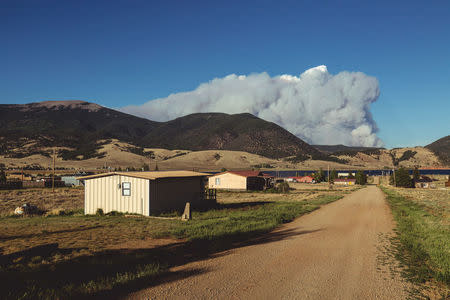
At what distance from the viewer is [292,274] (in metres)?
8.82

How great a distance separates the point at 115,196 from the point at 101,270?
14775 millimetres

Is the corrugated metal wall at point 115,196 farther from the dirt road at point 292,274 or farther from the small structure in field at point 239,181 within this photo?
the small structure in field at point 239,181

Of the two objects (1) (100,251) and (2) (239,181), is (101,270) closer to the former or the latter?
(1) (100,251)

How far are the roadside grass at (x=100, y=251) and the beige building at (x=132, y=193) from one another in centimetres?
265

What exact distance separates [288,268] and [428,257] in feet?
17.3

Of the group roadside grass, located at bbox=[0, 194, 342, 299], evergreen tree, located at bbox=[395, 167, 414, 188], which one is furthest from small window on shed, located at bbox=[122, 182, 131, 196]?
evergreen tree, located at bbox=[395, 167, 414, 188]

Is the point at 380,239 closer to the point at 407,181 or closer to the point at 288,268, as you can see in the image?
the point at 288,268

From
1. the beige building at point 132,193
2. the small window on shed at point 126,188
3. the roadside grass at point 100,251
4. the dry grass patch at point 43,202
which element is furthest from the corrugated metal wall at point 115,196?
the dry grass patch at point 43,202

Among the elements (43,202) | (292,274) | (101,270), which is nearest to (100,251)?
(101,270)

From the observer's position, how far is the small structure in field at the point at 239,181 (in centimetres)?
6209

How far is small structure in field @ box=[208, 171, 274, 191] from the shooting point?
204 feet

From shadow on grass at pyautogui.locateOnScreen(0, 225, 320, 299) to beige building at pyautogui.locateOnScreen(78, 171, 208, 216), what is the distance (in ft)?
32.9

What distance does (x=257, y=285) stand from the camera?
7926 millimetres

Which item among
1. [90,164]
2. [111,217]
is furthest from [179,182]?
[90,164]
